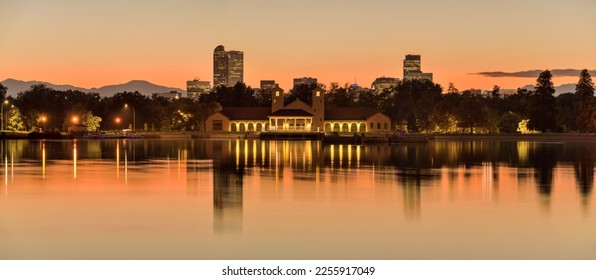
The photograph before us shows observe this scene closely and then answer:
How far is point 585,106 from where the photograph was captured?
137 metres

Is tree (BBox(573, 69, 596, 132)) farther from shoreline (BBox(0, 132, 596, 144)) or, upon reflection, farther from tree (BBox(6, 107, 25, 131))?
tree (BBox(6, 107, 25, 131))

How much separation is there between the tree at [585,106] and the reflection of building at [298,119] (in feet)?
112

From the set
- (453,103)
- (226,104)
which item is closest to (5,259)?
(453,103)

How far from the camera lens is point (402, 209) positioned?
29.9m

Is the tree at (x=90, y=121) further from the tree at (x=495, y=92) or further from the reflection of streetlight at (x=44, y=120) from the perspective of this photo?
the tree at (x=495, y=92)

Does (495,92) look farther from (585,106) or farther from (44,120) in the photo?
(44,120)

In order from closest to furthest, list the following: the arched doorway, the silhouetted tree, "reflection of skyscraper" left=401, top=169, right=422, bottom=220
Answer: "reflection of skyscraper" left=401, top=169, right=422, bottom=220 < the silhouetted tree < the arched doorway

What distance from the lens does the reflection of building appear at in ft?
493

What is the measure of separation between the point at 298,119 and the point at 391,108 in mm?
37110

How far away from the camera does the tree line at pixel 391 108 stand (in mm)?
141625

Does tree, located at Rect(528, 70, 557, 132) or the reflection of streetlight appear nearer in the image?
tree, located at Rect(528, 70, 557, 132)

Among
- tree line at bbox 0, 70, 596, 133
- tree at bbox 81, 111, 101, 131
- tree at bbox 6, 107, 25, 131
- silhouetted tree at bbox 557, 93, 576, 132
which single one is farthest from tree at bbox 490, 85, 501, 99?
tree at bbox 6, 107, 25, 131

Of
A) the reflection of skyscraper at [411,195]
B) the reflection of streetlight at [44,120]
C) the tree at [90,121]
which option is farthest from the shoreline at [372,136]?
the reflection of skyscraper at [411,195]
